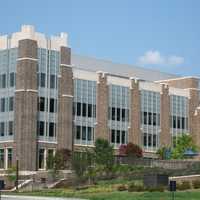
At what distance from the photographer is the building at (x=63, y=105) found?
281 ft

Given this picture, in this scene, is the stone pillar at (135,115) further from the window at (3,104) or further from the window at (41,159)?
the window at (3,104)

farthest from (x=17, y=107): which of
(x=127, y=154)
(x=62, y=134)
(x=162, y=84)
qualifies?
(x=162, y=84)

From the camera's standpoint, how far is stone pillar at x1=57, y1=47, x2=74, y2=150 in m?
88.8

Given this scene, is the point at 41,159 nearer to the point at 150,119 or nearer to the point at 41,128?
the point at 41,128

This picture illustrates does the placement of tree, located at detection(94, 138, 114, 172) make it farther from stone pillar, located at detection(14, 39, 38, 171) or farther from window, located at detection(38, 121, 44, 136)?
window, located at detection(38, 121, 44, 136)

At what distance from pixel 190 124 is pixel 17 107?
3156 centimetres

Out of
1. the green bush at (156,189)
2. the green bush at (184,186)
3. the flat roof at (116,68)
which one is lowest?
the green bush at (156,189)

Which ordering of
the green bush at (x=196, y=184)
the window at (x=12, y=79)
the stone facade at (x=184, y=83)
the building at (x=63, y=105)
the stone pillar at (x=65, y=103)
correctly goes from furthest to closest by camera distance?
the stone facade at (x=184, y=83) → the stone pillar at (x=65, y=103) → the window at (x=12, y=79) → the building at (x=63, y=105) → the green bush at (x=196, y=184)

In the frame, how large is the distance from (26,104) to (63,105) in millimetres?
5817

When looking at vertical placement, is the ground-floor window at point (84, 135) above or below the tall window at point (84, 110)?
below

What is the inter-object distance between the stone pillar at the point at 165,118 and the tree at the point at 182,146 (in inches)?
54.1

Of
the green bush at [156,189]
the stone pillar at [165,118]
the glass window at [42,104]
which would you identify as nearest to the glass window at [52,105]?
the glass window at [42,104]

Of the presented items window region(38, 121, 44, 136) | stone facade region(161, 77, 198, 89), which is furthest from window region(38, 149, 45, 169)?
stone facade region(161, 77, 198, 89)

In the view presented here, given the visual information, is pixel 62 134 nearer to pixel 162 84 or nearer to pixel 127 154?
pixel 127 154
